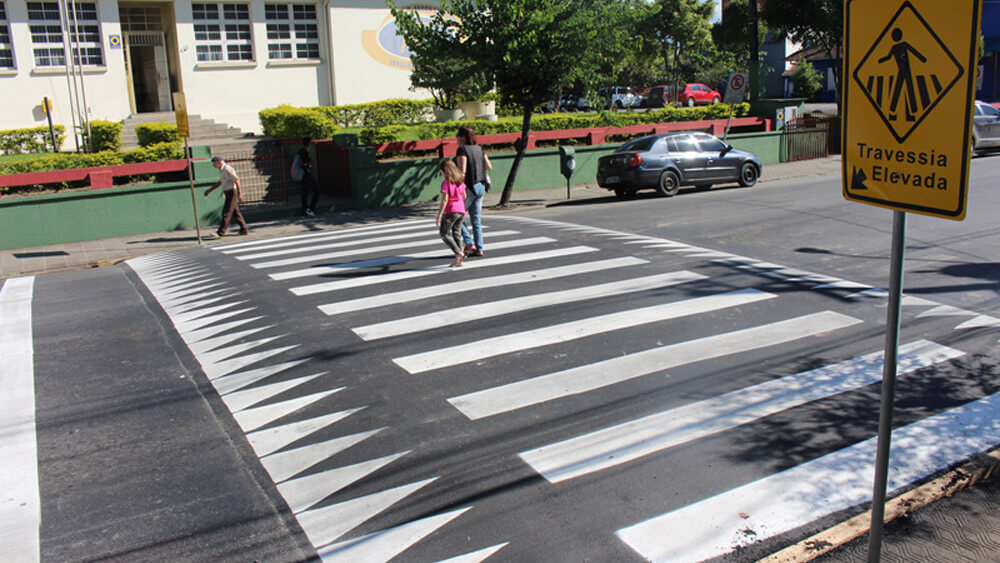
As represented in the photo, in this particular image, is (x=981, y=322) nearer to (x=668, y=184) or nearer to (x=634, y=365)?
(x=634, y=365)

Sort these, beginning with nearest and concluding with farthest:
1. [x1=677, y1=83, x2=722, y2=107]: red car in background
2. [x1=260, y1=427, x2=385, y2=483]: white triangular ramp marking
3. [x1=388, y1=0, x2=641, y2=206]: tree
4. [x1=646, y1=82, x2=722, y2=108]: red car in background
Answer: [x1=260, y1=427, x2=385, y2=483]: white triangular ramp marking, [x1=388, y1=0, x2=641, y2=206]: tree, [x1=646, y1=82, x2=722, y2=108]: red car in background, [x1=677, y1=83, x2=722, y2=107]: red car in background

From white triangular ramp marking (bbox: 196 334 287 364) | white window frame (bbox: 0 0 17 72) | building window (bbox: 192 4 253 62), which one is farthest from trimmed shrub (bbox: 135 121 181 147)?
white triangular ramp marking (bbox: 196 334 287 364)

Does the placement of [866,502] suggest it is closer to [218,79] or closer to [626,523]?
[626,523]

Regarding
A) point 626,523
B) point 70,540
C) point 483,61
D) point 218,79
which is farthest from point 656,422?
point 218,79

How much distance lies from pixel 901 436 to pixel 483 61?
14134 millimetres

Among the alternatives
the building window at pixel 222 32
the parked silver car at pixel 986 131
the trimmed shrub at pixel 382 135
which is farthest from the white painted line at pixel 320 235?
the parked silver car at pixel 986 131

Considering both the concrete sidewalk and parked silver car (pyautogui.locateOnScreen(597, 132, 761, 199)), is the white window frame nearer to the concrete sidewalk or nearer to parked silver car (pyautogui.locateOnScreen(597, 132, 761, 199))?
the concrete sidewalk

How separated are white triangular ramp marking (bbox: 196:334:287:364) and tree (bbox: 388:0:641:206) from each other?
1079cm

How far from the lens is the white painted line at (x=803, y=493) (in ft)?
14.6

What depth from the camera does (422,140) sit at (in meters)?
21.4

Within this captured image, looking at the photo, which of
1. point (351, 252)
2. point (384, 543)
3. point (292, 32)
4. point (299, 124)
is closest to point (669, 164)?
point (351, 252)

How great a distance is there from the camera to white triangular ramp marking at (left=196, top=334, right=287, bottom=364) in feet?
25.4

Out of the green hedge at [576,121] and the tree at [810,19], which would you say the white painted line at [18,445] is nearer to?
the green hedge at [576,121]

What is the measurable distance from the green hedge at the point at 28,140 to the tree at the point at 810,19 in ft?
88.1
